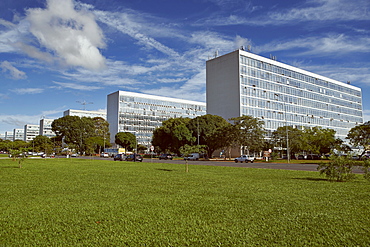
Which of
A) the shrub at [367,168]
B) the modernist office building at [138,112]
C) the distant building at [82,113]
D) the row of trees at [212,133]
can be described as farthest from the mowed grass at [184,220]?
the distant building at [82,113]

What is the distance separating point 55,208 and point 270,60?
8849 centimetres

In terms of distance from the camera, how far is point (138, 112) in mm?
127500

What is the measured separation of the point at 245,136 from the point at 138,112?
73.0 meters

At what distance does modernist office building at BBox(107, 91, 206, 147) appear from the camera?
12331 centimetres

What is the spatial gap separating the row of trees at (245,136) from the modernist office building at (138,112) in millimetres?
43764

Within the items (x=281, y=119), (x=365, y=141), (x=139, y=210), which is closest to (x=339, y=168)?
(x=139, y=210)

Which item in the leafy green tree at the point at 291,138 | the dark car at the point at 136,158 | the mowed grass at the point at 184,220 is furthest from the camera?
the leafy green tree at the point at 291,138

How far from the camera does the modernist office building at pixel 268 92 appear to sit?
3260 inches

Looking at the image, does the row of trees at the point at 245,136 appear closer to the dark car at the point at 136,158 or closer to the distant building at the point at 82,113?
the dark car at the point at 136,158

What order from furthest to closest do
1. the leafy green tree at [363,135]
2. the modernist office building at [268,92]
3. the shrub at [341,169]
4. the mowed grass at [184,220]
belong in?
the modernist office building at [268,92] < the leafy green tree at [363,135] < the shrub at [341,169] < the mowed grass at [184,220]

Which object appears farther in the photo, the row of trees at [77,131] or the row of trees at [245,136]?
the row of trees at [77,131]

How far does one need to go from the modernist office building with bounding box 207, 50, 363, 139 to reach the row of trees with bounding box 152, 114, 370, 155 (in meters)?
10.6

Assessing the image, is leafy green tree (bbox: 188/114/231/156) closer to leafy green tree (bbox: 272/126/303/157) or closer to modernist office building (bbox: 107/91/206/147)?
leafy green tree (bbox: 272/126/303/157)

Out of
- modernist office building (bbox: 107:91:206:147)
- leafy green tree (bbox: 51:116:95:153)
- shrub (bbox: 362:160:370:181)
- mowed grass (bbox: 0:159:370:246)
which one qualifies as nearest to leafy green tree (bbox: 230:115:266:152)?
shrub (bbox: 362:160:370:181)
